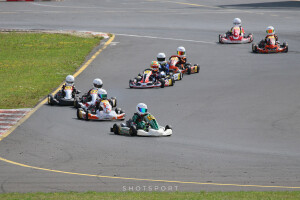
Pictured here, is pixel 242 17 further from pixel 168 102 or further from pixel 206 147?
pixel 206 147

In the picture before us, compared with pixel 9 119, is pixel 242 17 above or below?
above

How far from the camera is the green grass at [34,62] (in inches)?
1694

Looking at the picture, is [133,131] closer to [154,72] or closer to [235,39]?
[154,72]

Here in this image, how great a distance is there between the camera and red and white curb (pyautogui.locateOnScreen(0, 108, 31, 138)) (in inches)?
1348

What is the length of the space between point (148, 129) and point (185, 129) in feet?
6.60

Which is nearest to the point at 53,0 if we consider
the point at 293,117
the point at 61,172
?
the point at 293,117

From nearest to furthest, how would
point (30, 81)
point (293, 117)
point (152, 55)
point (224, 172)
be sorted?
point (224, 172)
point (293, 117)
point (30, 81)
point (152, 55)

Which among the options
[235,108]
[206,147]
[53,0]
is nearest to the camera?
[206,147]

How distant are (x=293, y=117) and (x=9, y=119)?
13.3 metres

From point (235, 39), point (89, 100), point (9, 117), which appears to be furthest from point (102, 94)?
point (235, 39)

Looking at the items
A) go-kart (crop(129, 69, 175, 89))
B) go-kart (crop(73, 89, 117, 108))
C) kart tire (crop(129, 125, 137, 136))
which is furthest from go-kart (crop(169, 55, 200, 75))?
kart tire (crop(129, 125, 137, 136))

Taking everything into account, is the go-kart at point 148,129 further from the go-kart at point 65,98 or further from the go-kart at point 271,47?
the go-kart at point 271,47

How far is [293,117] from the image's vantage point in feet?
114

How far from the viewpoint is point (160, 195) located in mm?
22109
